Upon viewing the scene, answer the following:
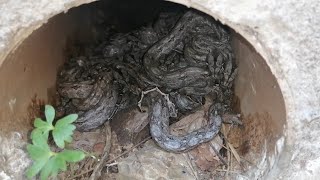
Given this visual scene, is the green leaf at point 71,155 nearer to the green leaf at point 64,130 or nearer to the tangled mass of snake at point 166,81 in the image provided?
the green leaf at point 64,130

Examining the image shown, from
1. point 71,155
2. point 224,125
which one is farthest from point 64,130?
point 224,125

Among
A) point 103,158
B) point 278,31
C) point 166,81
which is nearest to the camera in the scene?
point 278,31

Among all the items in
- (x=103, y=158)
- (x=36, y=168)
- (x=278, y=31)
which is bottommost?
(x=103, y=158)

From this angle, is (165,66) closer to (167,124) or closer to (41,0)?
(167,124)

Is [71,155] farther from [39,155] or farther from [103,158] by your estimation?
[103,158]

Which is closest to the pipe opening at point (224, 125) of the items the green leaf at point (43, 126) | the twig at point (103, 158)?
the twig at point (103, 158)

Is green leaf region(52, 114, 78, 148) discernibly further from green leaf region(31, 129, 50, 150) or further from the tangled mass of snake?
the tangled mass of snake
